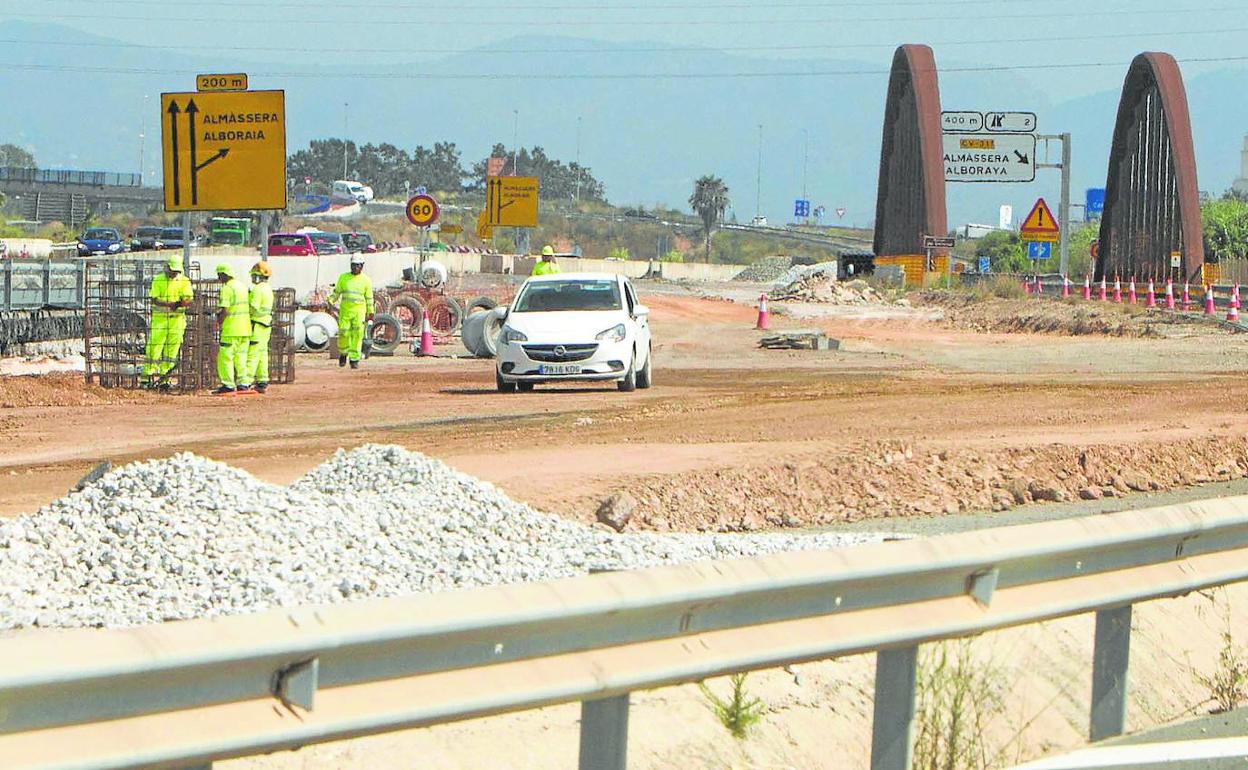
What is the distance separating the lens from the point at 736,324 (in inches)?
1844

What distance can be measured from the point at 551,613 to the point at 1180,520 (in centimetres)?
282

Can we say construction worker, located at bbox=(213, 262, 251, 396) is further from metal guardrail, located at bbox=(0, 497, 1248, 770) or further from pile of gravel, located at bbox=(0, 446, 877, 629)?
metal guardrail, located at bbox=(0, 497, 1248, 770)

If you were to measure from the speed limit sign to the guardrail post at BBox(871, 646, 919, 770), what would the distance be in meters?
32.0

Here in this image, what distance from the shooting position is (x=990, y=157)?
2830 inches

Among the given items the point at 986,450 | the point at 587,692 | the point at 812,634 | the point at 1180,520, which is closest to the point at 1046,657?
the point at 1180,520

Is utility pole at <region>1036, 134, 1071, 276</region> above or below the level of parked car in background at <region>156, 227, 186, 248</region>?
above

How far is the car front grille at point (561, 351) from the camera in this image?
78.7 ft

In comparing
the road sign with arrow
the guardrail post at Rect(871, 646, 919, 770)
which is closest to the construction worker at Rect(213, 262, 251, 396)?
the guardrail post at Rect(871, 646, 919, 770)

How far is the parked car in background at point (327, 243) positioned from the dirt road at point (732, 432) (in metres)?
43.1

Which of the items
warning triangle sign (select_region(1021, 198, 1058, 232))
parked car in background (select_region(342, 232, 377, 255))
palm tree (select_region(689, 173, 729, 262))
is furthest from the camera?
palm tree (select_region(689, 173, 729, 262))

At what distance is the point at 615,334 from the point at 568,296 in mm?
1149

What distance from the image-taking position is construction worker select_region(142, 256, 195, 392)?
78.8ft

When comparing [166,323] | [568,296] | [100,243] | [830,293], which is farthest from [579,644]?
[100,243]

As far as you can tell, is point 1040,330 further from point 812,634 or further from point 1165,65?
point 812,634
